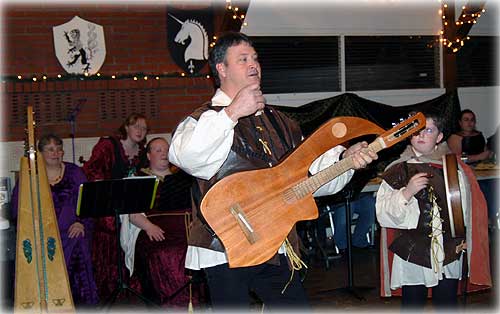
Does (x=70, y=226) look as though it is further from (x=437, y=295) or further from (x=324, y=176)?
(x=324, y=176)

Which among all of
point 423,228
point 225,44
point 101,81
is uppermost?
point 101,81

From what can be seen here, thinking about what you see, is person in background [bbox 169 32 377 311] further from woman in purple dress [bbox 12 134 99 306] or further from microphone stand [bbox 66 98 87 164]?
microphone stand [bbox 66 98 87 164]

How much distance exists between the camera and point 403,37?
8.84 meters

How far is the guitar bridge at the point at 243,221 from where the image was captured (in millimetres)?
2645

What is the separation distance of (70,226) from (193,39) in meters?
2.87

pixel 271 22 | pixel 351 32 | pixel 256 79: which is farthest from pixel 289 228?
pixel 351 32

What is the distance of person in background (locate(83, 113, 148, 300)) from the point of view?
5.67m

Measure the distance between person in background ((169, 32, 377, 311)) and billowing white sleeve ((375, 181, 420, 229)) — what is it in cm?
89

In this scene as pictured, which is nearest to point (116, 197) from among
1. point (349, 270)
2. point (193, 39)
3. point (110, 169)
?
point (110, 169)

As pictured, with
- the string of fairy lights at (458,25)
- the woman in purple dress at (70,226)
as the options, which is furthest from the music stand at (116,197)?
the string of fairy lights at (458,25)

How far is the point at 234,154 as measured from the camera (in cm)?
270

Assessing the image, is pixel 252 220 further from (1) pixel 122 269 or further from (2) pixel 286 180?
(1) pixel 122 269

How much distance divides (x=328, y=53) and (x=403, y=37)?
108 cm

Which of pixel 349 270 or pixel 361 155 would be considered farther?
pixel 349 270
